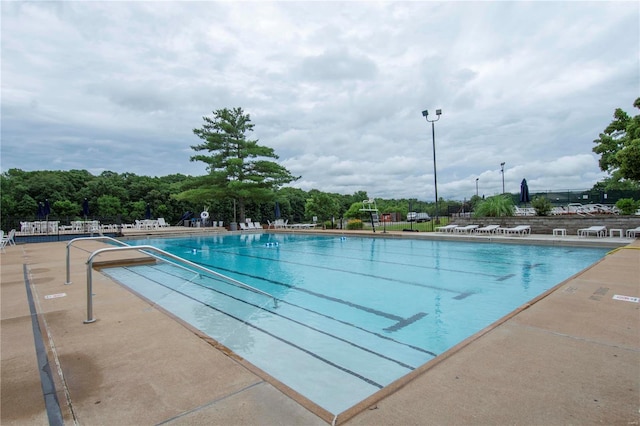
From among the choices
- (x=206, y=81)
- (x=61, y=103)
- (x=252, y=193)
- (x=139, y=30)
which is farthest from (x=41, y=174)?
(x=139, y=30)

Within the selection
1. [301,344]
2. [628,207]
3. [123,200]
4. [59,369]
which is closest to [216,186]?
[123,200]

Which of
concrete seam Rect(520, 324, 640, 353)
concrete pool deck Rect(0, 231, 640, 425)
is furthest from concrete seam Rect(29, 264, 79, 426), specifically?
concrete seam Rect(520, 324, 640, 353)

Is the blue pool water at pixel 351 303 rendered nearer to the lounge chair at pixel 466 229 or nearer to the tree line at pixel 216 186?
the lounge chair at pixel 466 229

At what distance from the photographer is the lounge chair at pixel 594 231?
1230cm

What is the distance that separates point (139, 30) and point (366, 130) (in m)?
17.7

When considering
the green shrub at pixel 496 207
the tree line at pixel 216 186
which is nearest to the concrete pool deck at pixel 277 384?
the green shrub at pixel 496 207

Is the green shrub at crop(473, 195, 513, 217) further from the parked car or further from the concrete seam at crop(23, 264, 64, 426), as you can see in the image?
the concrete seam at crop(23, 264, 64, 426)

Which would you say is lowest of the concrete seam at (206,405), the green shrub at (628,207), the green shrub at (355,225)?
the concrete seam at (206,405)

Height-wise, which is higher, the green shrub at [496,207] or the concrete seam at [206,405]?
the green shrub at [496,207]

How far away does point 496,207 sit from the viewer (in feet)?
52.7

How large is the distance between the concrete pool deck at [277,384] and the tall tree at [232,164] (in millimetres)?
18818

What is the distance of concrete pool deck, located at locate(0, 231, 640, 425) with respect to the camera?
167cm

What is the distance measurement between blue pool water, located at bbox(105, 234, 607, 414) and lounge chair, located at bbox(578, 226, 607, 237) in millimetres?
2637

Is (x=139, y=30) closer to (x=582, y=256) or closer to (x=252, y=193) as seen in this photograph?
(x=252, y=193)
